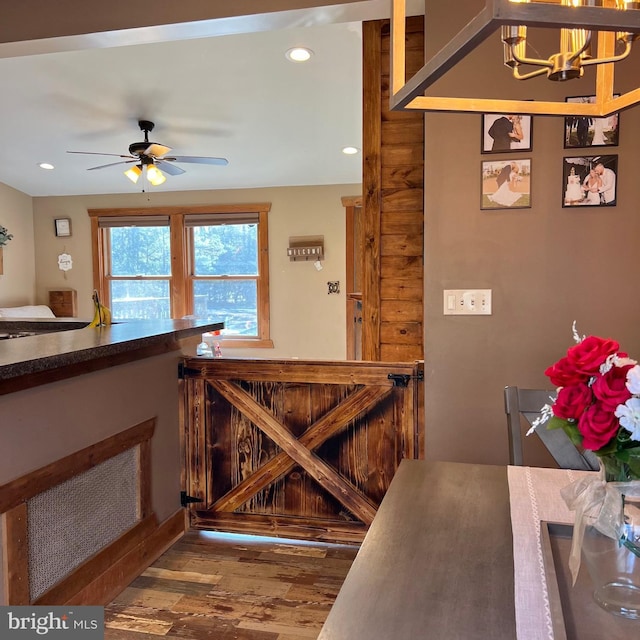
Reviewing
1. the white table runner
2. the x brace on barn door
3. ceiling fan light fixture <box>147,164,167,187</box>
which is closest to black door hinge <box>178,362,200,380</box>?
the x brace on barn door

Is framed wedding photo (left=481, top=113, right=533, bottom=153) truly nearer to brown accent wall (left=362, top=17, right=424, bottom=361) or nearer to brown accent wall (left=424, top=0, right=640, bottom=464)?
brown accent wall (left=424, top=0, right=640, bottom=464)

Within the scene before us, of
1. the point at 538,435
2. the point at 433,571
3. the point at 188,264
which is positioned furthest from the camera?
the point at 188,264

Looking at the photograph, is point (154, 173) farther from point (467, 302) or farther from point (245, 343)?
point (467, 302)

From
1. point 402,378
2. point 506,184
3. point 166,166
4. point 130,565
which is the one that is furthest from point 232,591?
point 166,166

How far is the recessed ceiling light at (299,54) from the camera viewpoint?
3.62m

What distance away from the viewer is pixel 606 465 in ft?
2.94

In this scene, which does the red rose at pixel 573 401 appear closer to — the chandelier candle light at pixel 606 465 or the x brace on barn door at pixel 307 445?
the chandelier candle light at pixel 606 465

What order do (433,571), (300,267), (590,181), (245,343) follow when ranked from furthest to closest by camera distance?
(245,343) < (300,267) < (590,181) < (433,571)

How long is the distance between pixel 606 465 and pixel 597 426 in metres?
0.11

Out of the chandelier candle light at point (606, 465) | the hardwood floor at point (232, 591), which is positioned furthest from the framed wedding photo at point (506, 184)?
the hardwood floor at point (232, 591)

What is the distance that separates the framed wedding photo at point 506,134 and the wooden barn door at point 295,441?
1.02 meters

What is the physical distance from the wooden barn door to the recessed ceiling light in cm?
223

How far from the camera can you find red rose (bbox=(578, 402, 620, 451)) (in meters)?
0.83

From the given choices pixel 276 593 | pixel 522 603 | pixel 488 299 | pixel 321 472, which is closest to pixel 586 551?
pixel 522 603
